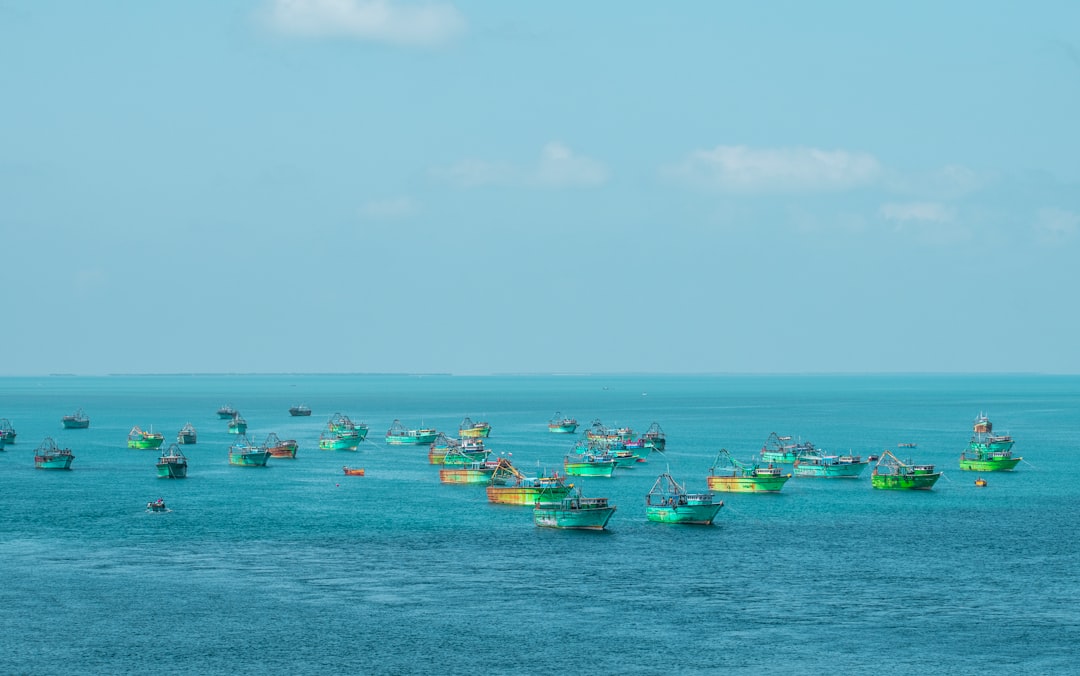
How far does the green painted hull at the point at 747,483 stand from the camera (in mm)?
160625

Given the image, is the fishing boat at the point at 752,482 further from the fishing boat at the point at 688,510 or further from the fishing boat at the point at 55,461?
the fishing boat at the point at 55,461

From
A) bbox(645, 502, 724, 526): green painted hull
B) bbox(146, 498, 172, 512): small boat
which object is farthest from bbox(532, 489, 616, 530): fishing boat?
bbox(146, 498, 172, 512): small boat

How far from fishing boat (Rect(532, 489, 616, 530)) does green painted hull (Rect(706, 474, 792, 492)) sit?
3735 cm

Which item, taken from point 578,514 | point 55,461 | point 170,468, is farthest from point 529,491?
point 55,461

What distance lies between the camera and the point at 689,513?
12962 cm

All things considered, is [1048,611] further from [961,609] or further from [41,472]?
[41,472]

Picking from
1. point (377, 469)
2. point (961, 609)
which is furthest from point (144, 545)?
point (377, 469)

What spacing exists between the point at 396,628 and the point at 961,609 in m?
38.0

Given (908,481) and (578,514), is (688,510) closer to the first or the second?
(578,514)

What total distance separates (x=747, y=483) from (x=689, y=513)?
3290 cm

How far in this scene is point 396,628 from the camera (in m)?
83.8

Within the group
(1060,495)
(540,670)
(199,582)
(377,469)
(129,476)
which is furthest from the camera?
(377,469)

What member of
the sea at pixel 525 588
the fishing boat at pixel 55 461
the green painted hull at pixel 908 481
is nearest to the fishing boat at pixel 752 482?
the sea at pixel 525 588

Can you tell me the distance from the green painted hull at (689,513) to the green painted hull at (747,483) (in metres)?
30.4
